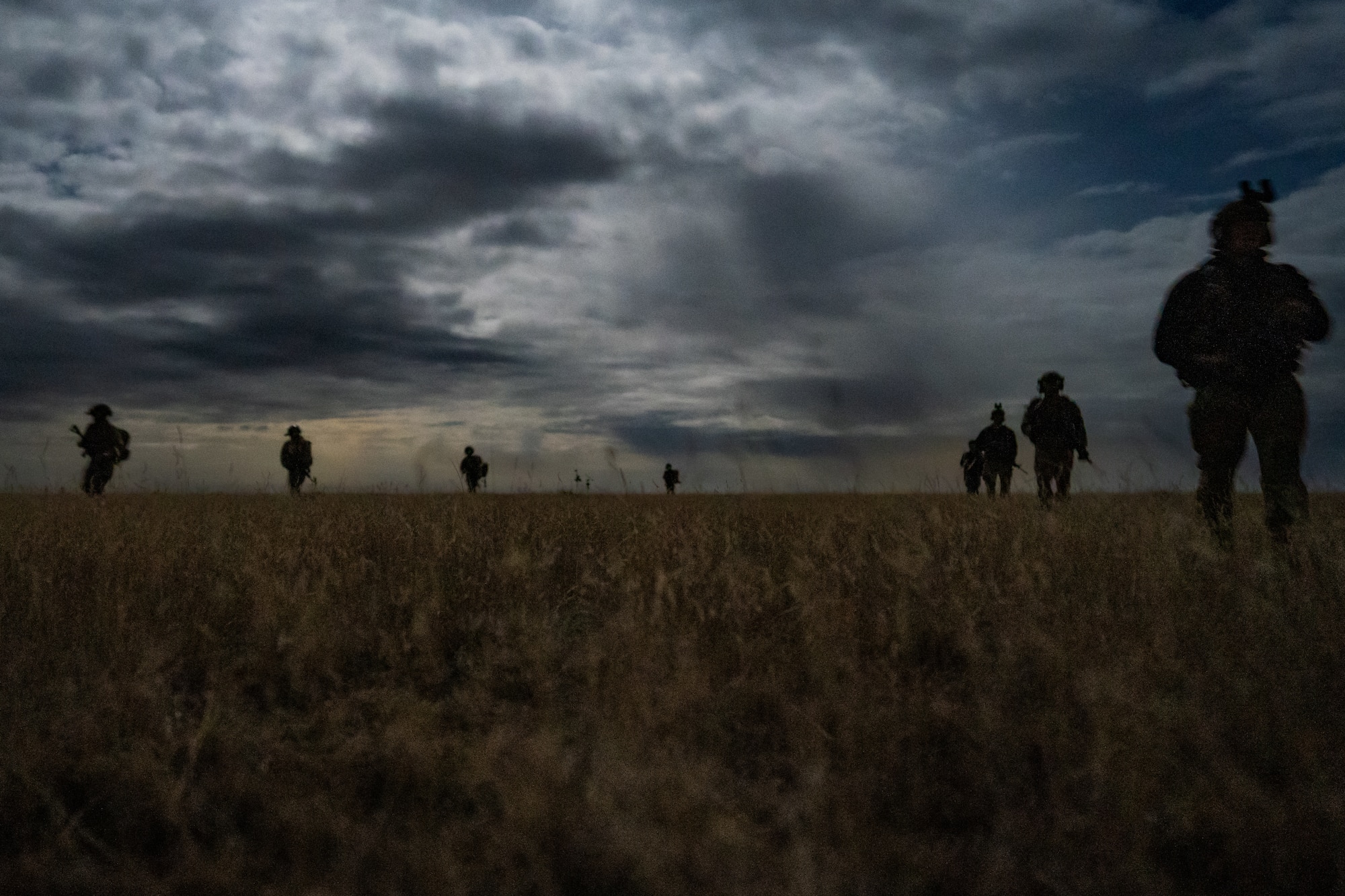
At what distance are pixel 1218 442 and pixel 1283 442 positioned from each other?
35cm

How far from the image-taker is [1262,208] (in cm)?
563

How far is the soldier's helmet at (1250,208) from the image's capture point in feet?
18.5

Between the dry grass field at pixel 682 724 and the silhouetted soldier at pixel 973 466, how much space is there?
869 centimetres

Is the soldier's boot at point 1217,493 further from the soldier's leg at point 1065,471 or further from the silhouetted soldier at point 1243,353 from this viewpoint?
the soldier's leg at point 1065,471

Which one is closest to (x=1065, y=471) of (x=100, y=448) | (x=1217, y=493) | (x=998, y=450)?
(x=998, y=450)

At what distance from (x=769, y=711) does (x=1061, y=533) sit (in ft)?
11.2

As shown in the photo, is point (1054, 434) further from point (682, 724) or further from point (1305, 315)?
point (682, 724)

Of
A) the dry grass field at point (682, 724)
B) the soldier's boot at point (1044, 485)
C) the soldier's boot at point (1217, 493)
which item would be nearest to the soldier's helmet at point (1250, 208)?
the soldier's boot at point (1217, 493)

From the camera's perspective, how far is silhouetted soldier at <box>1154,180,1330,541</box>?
5371mm

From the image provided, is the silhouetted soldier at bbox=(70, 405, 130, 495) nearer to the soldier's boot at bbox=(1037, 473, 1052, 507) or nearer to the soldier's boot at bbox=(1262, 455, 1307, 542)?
the soldier's boot at bbox=(1037, 473, 1052, 507)

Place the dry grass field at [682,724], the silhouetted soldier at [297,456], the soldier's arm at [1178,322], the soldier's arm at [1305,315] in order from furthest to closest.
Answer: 1. the silhouetted soldier at [297,456]
2. the soldier's arm at [1178,322]
3. the soldier's arm at [1305,315]
4. the dry grass field at [682,724]

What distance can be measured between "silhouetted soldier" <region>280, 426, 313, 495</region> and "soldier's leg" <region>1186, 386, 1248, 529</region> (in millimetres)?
14967

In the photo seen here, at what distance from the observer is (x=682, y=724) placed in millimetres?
2703

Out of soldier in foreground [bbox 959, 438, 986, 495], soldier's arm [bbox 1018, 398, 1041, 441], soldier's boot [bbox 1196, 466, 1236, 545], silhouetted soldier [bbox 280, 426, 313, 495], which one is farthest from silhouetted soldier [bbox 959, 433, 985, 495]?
silhouetted soldier [bbox 280, 426, 313, 495]
